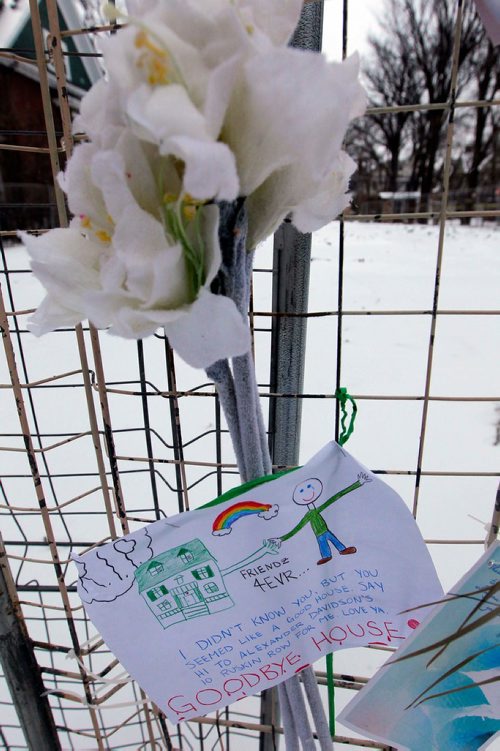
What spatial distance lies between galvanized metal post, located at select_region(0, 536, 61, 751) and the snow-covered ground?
0.17 m

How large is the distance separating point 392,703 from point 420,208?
8909 millimetres

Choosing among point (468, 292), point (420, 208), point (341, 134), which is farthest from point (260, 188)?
point (420, 208)

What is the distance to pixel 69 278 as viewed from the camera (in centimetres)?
29

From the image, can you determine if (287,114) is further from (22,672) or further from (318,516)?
(22,672)

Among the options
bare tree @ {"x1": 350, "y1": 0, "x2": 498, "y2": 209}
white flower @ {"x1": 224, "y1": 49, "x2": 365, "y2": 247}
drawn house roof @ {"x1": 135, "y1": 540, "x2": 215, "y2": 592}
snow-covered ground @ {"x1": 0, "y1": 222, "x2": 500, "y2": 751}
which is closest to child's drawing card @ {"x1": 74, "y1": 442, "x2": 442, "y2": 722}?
drawn house roof @ {"x1": 135, "y1": 540, "x2": 215, "y2": 592}

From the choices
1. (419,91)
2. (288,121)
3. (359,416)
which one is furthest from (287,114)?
(419,91)

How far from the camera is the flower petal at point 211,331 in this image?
26 cm

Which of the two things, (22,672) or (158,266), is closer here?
(158,266)

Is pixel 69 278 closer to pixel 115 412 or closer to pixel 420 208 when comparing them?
pixel 115 412

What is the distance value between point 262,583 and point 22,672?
44cm

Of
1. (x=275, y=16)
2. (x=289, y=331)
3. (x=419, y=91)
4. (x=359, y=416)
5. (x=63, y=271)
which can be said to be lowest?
(x=359, y=416)

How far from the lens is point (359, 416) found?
1502 mm

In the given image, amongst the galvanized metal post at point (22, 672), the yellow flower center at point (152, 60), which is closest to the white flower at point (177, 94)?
the yellow flower center at point (152, 60)

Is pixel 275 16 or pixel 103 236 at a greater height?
pixel 275 16
